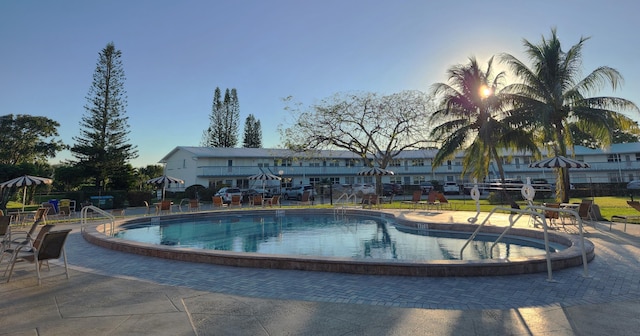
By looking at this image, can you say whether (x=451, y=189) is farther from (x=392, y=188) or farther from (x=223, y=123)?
(x=223, y=123)

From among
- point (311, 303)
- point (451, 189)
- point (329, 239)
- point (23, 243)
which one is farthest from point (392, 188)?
point (23, 243)

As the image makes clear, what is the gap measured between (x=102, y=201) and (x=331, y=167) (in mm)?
29519

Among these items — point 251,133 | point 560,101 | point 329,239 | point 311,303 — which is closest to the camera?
point 311,303

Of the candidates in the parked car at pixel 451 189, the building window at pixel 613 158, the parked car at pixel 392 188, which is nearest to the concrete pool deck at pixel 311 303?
the parked car at pixel 392 188

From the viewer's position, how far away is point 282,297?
4422 millimetres

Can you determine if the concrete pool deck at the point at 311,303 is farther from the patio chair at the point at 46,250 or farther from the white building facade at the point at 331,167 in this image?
the white building facade at the point at 331,167

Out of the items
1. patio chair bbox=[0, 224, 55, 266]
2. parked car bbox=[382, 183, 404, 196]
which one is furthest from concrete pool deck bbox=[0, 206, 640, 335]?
parked car bbox=[382, 183, 404, 196]

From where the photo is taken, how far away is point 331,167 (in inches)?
1913

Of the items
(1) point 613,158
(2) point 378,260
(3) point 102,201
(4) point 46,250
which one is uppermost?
(1) point 613,158

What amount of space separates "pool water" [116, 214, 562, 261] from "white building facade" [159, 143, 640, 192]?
21.9m

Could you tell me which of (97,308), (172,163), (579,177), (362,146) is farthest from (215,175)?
(579,177)

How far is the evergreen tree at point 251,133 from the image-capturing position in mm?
58688

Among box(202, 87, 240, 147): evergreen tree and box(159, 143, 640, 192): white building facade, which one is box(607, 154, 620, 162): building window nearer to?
box(159, 143, 640, 192): white building facade

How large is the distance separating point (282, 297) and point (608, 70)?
20339mm
